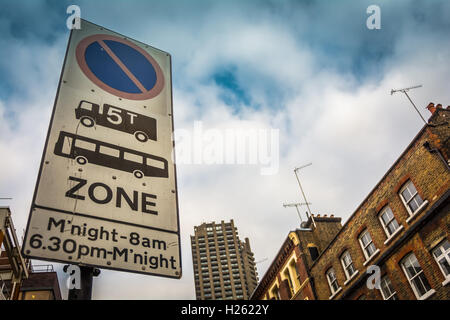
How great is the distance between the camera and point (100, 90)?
2904 millimetres

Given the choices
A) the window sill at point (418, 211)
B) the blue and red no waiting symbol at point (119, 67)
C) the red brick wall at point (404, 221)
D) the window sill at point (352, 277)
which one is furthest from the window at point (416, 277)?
the blue and red no waiting symbol at point (119, 67)

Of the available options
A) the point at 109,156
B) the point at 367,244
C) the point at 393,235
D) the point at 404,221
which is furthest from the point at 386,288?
the point at 109,156

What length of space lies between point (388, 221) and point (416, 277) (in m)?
3.10

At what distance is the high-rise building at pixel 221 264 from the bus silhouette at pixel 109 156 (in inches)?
6341

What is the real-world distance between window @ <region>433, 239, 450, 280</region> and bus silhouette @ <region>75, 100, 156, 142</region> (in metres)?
15.6

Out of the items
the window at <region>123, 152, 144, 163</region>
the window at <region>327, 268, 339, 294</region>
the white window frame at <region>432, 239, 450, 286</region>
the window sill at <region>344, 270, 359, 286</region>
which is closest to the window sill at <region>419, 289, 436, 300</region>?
the white window frame at <region>432, 239, 450, 286</region>

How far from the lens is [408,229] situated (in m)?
16.2

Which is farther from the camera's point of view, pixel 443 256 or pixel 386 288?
pixel 386 288

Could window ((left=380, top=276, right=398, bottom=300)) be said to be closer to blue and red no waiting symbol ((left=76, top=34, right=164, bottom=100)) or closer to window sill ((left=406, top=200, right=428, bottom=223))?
window sill ((left=406, top=200, right=428, bottom=223))

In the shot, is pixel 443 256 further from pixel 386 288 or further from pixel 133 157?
pixel 133 157

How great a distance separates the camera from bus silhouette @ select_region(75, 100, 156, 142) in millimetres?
2594

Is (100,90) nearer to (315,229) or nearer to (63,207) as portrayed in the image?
(63,207)
